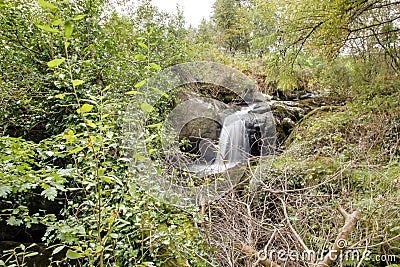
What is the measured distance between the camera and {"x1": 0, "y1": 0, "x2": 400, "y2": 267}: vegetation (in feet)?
5.48

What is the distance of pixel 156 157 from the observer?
269 cm

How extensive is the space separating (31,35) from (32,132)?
1227mm

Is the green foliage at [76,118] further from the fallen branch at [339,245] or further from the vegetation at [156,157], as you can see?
the fallen branch at [339,245]

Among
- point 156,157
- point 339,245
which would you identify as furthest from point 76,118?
point 339,245

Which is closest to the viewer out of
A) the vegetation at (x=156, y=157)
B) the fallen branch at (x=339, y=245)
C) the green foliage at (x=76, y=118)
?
the fallen branch at (x=339, y=245)

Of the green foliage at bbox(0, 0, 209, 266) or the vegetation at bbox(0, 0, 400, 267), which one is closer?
the vegetation at bbox(0, 0, 400, 267)

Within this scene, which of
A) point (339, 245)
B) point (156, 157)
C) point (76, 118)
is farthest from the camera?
point (76, 118)

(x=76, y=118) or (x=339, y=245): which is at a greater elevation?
(x=76, y=118)

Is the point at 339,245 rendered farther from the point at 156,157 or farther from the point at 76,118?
the point at 76,118

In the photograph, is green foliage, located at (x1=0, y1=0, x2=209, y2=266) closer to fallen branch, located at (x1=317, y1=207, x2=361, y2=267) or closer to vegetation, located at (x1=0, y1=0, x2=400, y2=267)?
vegetation, located at (x1=0, y1=0, x2=400, y2=267)

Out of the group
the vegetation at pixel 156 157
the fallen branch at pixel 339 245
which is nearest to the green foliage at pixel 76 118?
the vegetation at pixel 156 157

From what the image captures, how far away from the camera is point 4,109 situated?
9.53 feet

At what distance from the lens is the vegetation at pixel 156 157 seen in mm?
1671

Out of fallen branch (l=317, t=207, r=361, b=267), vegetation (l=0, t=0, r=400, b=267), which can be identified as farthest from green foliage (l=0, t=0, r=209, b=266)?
fallen branch (l=317, t=207, r=361, b=267)
